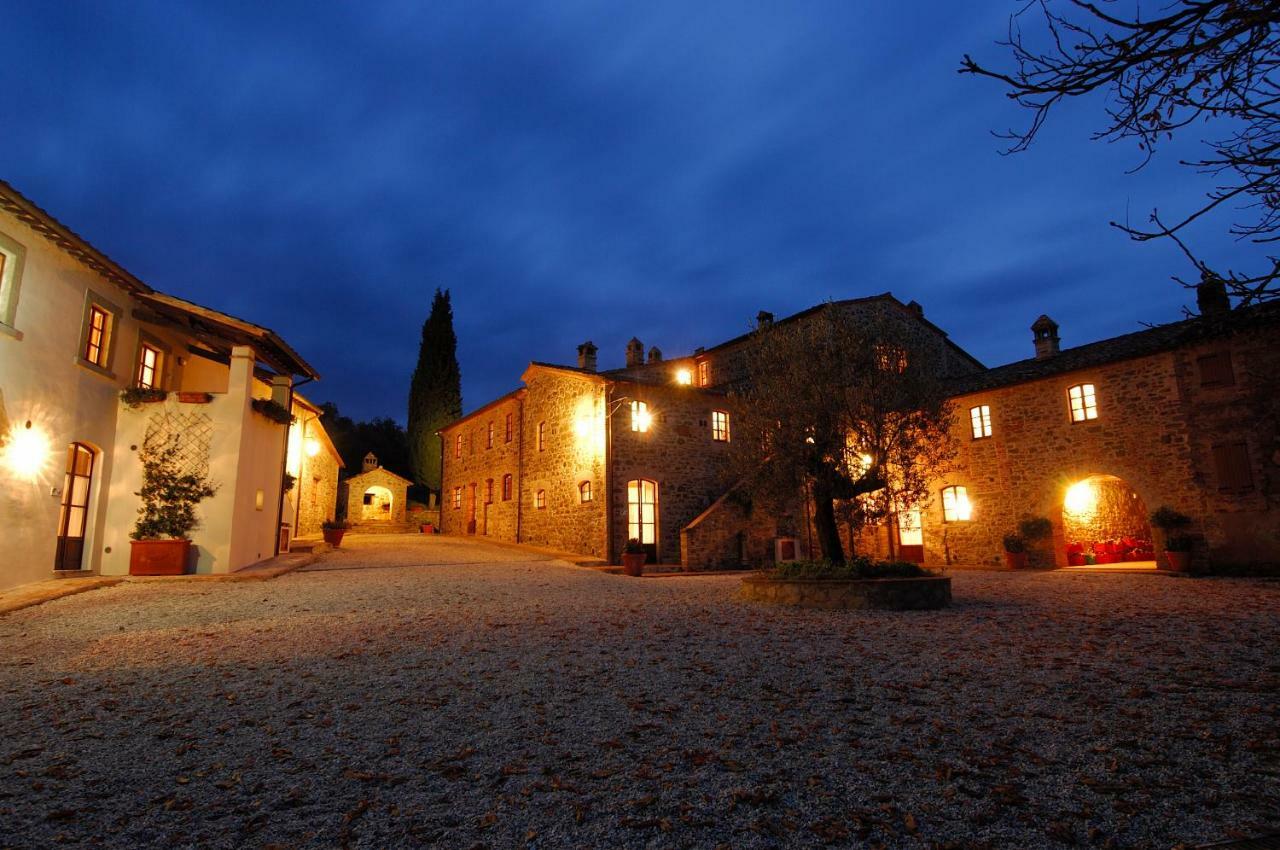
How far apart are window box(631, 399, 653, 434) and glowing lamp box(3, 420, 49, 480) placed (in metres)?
11.8

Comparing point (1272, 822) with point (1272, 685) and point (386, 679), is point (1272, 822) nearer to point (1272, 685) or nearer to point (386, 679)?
point (1272, 685)

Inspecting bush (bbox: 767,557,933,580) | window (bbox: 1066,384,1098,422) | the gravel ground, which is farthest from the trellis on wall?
window (bbox: 1066,384,1098,422)

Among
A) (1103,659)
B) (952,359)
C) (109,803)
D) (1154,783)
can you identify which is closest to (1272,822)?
(1154,783)

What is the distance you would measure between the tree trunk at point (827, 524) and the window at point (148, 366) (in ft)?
42.1

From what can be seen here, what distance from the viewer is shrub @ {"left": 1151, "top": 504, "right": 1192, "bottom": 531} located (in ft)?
45.3

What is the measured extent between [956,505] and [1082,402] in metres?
4.33

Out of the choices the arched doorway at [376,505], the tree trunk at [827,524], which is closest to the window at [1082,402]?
the tree trunk at [827,524]

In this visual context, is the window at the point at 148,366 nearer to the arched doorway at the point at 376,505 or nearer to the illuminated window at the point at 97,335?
the illuminated window at the point at 97,335

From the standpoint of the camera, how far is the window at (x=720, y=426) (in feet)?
61.0

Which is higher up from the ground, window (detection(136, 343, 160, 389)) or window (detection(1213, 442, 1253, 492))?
window (detection(136, 343, 160, 389))

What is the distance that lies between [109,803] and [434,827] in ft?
5.08

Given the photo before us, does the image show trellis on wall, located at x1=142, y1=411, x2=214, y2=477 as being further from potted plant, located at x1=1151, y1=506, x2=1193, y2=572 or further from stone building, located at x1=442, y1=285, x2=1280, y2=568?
potted plant, located at x1=1151, y1=506, x2=1193, y2=572

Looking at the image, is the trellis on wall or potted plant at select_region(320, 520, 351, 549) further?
potted plant at select_region(320, 520, 351, 549)

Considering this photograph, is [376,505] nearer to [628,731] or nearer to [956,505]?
[956,505]
